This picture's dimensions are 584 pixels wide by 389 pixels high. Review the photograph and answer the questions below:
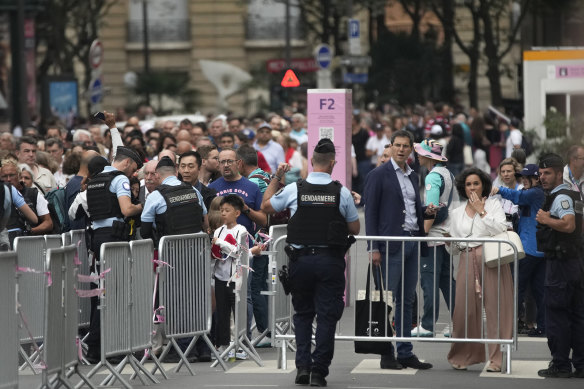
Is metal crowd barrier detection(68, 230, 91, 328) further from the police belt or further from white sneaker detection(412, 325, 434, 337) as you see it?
white sneaker detection(412, 325, 434, 337)

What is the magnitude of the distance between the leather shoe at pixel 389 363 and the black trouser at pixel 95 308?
7.41ft

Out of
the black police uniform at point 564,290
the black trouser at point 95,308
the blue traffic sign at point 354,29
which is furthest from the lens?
the blue traffic sign at point 354,29

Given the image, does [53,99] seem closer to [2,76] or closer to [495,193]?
[2,76]

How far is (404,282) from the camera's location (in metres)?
10.5

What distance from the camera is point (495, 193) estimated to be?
11867 mm

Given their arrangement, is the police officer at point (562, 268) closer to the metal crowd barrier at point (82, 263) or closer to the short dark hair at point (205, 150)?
the metal crowd barrier at point (82, 263)

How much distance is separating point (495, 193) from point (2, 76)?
3467 centimetres

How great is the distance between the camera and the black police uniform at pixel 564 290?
10000 mm

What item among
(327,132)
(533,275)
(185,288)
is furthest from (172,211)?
(327,132)

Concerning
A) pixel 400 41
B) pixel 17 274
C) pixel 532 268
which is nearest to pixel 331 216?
pixel 17 274

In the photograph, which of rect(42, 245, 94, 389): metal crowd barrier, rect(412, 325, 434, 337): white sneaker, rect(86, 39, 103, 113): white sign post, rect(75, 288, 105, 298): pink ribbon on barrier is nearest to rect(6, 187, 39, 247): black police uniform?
rect(75, 288, 105, 298): pink ribbon on barrier

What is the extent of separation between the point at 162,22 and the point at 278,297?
46462 mm

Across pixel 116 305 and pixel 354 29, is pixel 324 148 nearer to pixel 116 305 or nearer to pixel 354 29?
pixel 116 305

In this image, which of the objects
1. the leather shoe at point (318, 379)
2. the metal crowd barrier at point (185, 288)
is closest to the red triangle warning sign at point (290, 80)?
the metal crowd barrier at point (185, 288)
